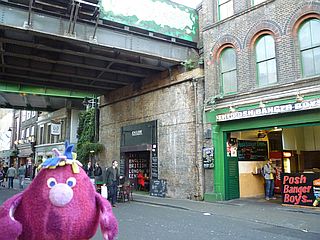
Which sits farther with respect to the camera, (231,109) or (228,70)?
(228,70)

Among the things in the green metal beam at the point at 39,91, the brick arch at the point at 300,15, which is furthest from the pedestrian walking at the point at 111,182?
the green metal beam at the point at 39,91

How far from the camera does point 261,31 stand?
545 inches

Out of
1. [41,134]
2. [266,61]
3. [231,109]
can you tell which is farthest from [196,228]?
[41,134]

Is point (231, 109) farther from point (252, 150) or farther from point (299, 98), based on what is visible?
point (252, 150)

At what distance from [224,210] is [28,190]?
33.2 feet

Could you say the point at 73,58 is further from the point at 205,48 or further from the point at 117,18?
the point at 205,48

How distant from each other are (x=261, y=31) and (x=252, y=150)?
19.3 ft

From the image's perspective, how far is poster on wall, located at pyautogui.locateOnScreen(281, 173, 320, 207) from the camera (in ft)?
39.2

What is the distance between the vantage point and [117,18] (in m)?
15.3

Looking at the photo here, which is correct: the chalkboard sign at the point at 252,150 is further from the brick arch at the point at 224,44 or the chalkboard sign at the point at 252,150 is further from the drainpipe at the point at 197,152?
the brick arch at the point at 224,44

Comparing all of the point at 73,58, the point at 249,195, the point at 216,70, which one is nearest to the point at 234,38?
the point at 216,70

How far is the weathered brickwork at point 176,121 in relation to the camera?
1598cm

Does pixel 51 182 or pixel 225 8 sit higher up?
pixel 225 8

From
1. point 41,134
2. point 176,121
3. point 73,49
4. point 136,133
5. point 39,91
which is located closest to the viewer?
point 73,49
